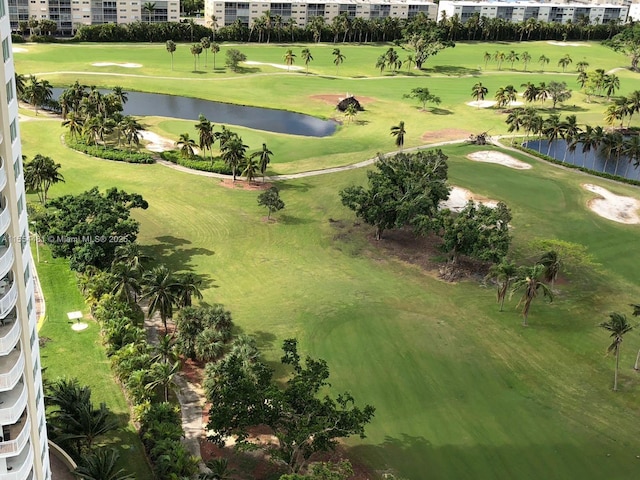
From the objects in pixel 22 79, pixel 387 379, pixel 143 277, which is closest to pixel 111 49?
pixel 22 79

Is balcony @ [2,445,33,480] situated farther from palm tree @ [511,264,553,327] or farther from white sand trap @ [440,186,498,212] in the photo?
white sand trap @ [440,186,498,212]

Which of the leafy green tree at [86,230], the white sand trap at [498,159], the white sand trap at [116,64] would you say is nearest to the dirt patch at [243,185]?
the leafy green tree at [86,230]

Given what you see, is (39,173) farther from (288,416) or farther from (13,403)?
(13,403)

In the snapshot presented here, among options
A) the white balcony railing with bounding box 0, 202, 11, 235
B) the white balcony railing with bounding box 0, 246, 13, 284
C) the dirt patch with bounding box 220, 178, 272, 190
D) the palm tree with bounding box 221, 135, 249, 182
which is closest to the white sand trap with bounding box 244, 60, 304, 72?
the palm tree with bounding box 221, 135, 249, 182

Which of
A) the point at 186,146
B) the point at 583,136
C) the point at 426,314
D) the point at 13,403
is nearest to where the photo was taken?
the point at 13,403

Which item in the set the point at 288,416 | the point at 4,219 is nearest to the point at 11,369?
the point at 4,219

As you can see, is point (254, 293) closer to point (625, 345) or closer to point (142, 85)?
point (625, 345)
